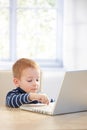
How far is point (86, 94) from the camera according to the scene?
1590 millimetres

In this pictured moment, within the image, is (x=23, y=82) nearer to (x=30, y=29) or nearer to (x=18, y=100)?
(x=18, y=100)

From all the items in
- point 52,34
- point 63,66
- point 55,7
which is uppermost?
point 55,7

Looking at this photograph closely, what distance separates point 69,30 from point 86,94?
74.8 inches

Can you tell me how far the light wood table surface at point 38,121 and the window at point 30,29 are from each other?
2141 millimetres

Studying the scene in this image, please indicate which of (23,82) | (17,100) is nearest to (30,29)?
(23,82)

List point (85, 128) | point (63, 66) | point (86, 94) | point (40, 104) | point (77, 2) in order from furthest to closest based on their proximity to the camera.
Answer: point (63, 66), point (77, 2), point (40, 104), point (86, 94), point (85, 128)

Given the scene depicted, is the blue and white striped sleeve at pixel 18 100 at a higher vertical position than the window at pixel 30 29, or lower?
lower

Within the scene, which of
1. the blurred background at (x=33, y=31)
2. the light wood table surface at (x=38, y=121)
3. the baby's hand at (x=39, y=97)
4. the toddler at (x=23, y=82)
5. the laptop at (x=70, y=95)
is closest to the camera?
the light wood table surface at (x=38, y=121)

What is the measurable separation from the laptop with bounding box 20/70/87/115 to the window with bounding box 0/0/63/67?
2.12m

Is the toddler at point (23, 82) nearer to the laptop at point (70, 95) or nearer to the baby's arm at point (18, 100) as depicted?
the baby's arm at point (18, 100)

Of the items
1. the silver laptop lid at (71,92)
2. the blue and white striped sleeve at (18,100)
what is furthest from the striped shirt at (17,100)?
the silver laptop lid at (71,92)

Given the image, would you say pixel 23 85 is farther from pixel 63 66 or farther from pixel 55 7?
pixel 55 7

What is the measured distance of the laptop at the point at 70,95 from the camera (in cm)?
150

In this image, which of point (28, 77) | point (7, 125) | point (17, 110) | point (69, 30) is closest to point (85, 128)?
point (7, 125)
